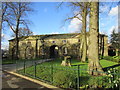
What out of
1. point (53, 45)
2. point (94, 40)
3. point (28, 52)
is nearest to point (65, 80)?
point (94, 40)

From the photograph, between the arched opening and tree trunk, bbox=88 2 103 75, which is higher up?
tree trunk, bbox=88 2 103 75

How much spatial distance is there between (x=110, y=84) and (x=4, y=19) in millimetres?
22355

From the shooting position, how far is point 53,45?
3594 cm

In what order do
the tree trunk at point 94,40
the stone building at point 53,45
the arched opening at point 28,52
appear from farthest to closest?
the arched opening at point 28,52 < the stone building at point 53,45 < the tree trunk at point 94,40

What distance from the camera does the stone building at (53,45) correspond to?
110 feet

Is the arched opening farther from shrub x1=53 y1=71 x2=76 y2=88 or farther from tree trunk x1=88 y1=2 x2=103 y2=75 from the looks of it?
shrub x1=53 y1=71 x2=76 y2=88

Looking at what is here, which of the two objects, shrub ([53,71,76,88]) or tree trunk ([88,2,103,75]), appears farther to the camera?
tree trunk ([88,2,103,75])

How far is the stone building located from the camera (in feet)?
110

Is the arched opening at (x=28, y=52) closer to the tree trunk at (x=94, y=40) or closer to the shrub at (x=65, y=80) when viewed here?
the tree trunk at (x=94, y=40)

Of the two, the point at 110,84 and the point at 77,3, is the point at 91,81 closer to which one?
the point at 110,84

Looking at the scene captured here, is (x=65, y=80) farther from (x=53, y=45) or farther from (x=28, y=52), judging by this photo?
(x=28, y=52)

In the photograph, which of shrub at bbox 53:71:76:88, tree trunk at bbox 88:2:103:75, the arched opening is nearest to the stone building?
the arched opening

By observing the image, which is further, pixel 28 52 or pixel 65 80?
pixel 28 52

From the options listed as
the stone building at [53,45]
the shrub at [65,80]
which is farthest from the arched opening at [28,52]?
the shrub at [65,80]
